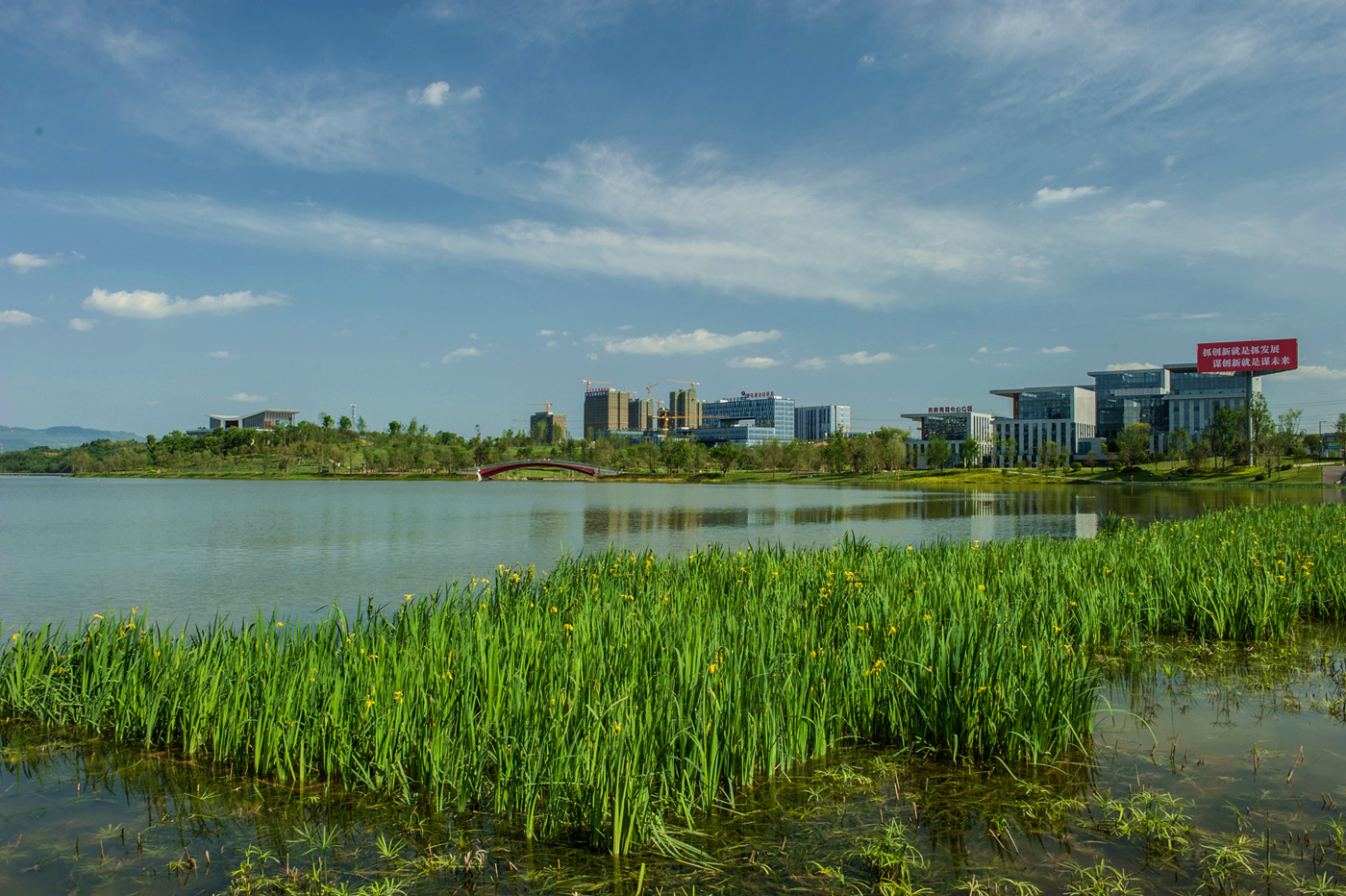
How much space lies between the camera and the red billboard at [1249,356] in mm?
78938

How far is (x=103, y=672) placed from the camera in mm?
6523

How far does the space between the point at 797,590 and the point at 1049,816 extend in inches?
172

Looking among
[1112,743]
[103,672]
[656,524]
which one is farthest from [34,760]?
[656,524]

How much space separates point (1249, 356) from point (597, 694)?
99246 mm

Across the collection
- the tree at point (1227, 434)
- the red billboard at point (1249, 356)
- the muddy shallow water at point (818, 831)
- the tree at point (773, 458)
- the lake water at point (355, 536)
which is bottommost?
the lake water at point (355, 536)

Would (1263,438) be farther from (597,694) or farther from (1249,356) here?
(597,694)

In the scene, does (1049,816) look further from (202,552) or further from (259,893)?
(202,552)

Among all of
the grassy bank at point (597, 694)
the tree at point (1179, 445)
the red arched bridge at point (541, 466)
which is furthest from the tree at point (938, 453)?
the grassy bank at point (597, 694)

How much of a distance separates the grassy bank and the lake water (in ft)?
4.39

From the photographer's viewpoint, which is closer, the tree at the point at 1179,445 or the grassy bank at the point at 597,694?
the grassy bank at the point at 597,694

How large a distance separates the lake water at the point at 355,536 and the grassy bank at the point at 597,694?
52.7 inches

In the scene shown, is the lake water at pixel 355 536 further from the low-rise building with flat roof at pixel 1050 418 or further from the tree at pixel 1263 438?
the low-rise building with flat roof at pixel 1050 418

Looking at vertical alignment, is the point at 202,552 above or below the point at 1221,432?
below

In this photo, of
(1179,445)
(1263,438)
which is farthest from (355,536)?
(1179,445)
